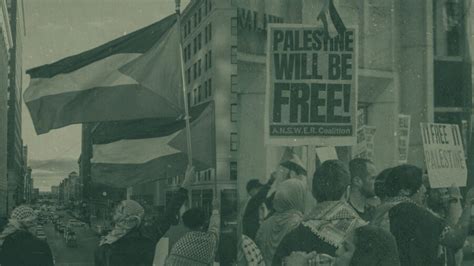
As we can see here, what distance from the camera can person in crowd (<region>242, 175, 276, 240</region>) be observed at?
667 centimetres

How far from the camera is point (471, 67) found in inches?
778

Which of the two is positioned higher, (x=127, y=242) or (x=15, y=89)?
(x=15, y=89)

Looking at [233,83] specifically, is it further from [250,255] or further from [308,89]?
[250,255]

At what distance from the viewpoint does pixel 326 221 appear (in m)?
3.81

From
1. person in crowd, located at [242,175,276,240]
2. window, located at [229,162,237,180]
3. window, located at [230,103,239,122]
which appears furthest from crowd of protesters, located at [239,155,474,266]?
window, located at [230,103,239,122]

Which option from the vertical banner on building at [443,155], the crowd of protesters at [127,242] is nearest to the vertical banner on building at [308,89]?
the vertical banner on building at [443,155]

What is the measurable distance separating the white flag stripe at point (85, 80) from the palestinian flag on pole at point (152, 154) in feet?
1.71

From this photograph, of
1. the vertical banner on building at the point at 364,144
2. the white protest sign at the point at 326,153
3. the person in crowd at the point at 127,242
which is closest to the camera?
the person in crowd at the point at 127,242

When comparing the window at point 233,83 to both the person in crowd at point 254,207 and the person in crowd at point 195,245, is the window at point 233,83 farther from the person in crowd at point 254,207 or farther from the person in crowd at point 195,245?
the person in crowd at point 195,245

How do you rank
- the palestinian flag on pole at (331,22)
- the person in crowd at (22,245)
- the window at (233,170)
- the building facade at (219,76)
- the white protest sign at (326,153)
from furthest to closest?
the white protest sign at (326,153)
the window at (233,170)
the building facade at (219,76)
the palestinian flag on pole at (331,22)
the person in crowd at (22,245)

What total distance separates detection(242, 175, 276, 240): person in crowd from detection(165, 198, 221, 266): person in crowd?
1.18 metres

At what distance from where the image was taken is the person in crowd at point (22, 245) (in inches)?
209

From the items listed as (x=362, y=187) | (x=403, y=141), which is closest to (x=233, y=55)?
(x=403, y=141)

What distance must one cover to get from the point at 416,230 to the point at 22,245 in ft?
8.30
